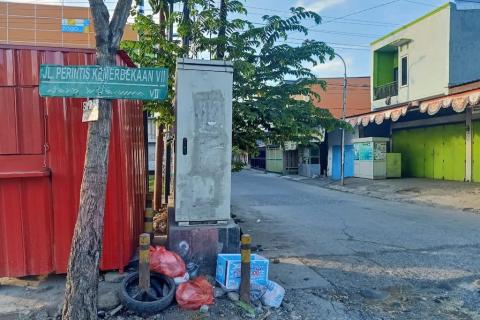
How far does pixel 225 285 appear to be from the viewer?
14.4ft

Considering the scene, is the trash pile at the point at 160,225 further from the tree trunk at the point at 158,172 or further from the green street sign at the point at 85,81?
the green street sign at the point at 85,81

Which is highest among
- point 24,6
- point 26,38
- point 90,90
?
point 24,6

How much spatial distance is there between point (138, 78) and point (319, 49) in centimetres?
427

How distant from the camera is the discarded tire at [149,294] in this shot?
3.84 m

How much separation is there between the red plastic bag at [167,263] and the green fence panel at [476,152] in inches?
600

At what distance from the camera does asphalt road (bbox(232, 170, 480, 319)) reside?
4312mm

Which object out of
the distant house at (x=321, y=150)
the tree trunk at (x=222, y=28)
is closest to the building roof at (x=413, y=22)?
the distant house at (x=321, y=150)

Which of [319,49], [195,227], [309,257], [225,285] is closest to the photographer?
[225,285]

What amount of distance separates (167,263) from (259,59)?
4222 mm

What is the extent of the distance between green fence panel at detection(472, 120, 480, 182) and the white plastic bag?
47.8ft

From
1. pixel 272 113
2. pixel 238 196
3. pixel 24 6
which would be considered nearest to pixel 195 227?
pixel 272 113

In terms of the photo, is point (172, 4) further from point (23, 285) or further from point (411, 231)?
point (411, 231)

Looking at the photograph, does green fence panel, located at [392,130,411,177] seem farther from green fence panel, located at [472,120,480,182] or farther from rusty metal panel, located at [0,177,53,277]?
rusty metal panel, located at [0,177,53,277]

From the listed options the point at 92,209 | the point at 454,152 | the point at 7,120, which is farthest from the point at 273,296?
the point at 454,152
